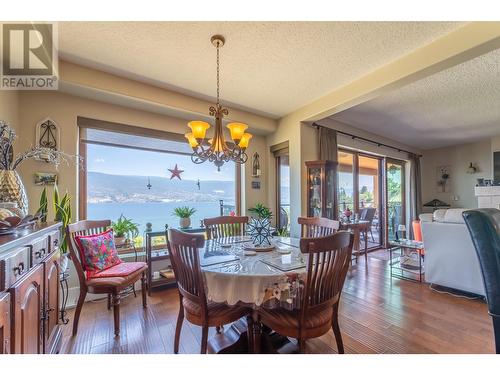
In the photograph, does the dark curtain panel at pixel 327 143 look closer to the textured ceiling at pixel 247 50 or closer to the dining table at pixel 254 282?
the textured ceiling at pixel 247 50

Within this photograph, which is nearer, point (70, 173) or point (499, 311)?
point (499, 311)

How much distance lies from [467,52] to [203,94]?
273 centimetres

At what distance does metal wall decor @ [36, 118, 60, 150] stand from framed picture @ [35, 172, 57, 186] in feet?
0.99

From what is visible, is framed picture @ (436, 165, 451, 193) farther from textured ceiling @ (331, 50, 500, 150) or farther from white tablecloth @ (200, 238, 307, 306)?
white tablecloth @ (200, 238, 307, 306)

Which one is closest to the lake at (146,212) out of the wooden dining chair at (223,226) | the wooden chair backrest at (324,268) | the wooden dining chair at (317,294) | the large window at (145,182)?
the large window at (145,182)

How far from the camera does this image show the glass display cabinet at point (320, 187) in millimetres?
3615

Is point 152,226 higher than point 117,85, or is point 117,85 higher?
point 117,85

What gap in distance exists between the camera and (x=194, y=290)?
1586 mm

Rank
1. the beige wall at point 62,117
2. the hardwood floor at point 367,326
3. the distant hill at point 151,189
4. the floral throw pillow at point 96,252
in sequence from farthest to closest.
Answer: the distant hill at point 151,189, the beige wall at point 62,117, the floral throw pillow at point 96,252, the hardwood floor at point 367,326

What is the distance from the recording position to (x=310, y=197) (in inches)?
146

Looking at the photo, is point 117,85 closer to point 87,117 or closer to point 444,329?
point 87,117

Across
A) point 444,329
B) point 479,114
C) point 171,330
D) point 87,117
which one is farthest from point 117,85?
point 479,114

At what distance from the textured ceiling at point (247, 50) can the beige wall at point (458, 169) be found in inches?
223

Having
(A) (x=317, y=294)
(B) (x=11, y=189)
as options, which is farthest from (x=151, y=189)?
(A) (x=317, y=294)
